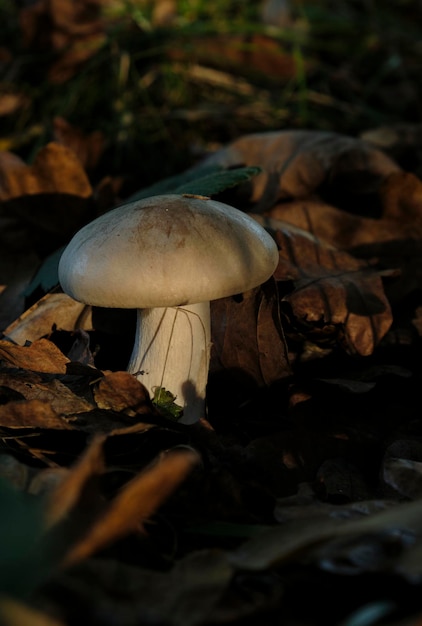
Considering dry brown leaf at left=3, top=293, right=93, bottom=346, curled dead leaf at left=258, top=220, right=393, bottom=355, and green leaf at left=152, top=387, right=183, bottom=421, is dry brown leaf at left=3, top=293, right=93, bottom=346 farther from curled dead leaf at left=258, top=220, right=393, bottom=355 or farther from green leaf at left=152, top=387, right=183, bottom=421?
curled dead leaf at left=258, top=220, right=393, bottom=355

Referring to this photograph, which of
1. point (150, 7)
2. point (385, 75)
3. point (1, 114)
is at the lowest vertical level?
point (385, 75)

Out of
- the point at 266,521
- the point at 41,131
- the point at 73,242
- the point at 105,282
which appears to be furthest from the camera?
the point at 41,131

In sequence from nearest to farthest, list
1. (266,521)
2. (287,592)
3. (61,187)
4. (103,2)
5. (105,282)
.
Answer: (287,592) → (266,521) → (105,282) → (61,187) → (103,2)

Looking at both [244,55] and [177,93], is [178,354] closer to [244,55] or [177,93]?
[177,93]

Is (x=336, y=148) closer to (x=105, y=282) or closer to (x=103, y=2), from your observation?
(x=105, y=282)

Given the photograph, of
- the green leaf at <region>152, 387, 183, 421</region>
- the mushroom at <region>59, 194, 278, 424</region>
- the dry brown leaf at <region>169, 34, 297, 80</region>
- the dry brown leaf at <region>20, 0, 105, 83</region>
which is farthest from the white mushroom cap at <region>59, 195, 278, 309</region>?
the dry brown leaf at <region>169, 34, 297, 80</region>

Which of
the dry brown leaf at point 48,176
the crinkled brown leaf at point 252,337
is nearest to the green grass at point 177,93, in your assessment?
the dry brown leaf at point 48,176

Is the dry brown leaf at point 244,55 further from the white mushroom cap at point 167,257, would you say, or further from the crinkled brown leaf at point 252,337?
the white mushroom cap at point 167,257

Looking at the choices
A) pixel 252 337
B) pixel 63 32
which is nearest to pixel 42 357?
pixel 252 337

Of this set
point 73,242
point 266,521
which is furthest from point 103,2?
point 266,521
